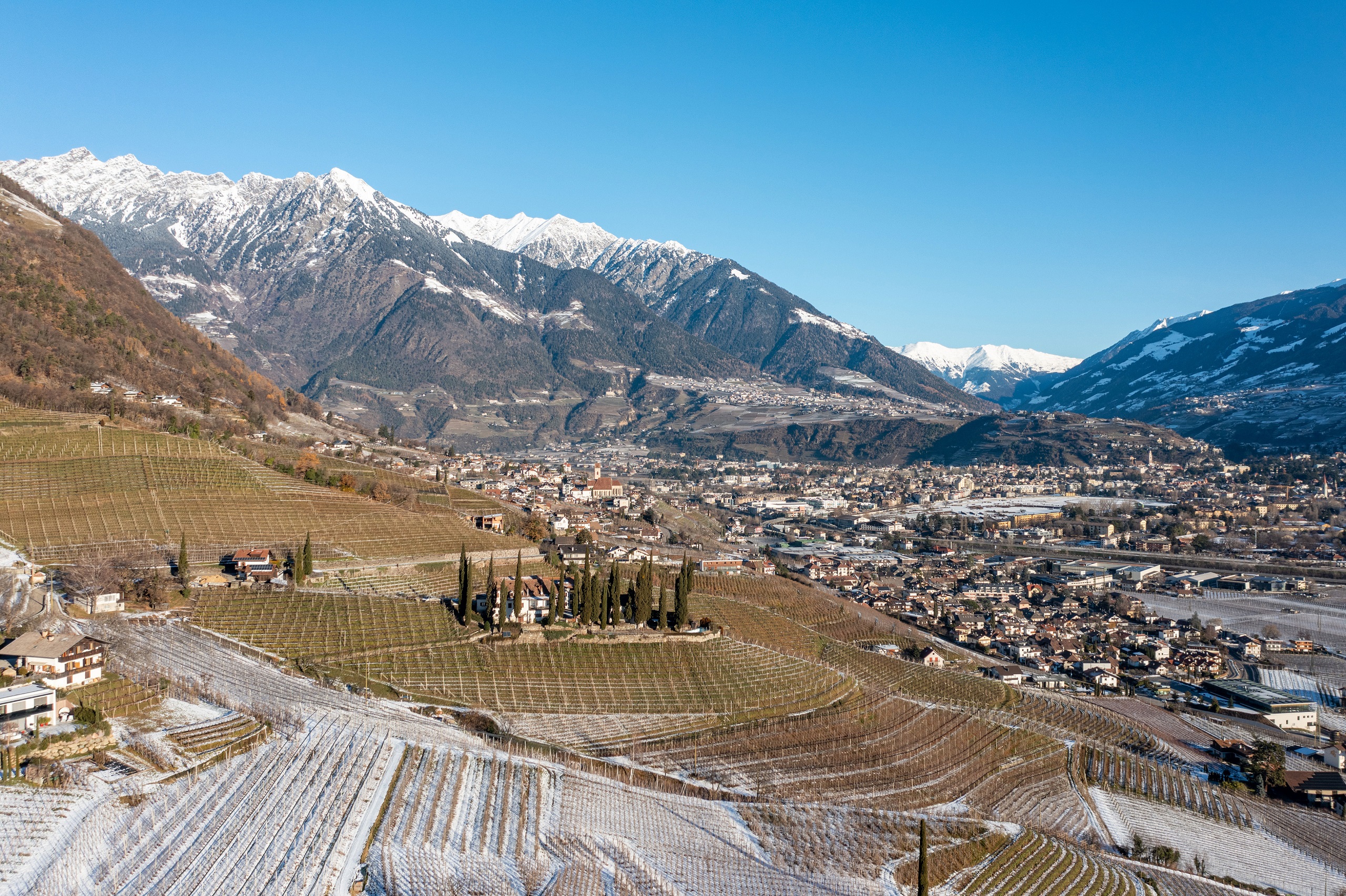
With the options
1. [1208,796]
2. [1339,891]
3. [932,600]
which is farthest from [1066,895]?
[932,600]

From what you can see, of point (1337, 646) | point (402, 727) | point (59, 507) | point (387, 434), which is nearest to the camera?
point (402, 727)

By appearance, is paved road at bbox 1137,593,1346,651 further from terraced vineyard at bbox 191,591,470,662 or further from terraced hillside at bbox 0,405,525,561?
terraced vineyard at bbox 191,591,470,662

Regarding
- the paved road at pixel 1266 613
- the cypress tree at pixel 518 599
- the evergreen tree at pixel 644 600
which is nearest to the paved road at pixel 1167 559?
the paved road at pixel 1266 613

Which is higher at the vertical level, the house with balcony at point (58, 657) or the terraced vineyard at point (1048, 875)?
the house with balcony at point (58, 657)

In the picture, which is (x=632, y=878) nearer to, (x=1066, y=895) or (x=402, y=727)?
(x=402, y=727)

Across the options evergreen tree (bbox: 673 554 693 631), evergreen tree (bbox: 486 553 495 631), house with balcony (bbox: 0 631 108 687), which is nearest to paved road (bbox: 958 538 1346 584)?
evergreen tree (bbox: 673 554 693 631)

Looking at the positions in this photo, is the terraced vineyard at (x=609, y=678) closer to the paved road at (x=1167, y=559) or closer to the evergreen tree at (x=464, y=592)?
the evergreen tree at (x=464, y=592)

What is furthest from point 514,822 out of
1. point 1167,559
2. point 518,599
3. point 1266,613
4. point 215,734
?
point 1167,559
